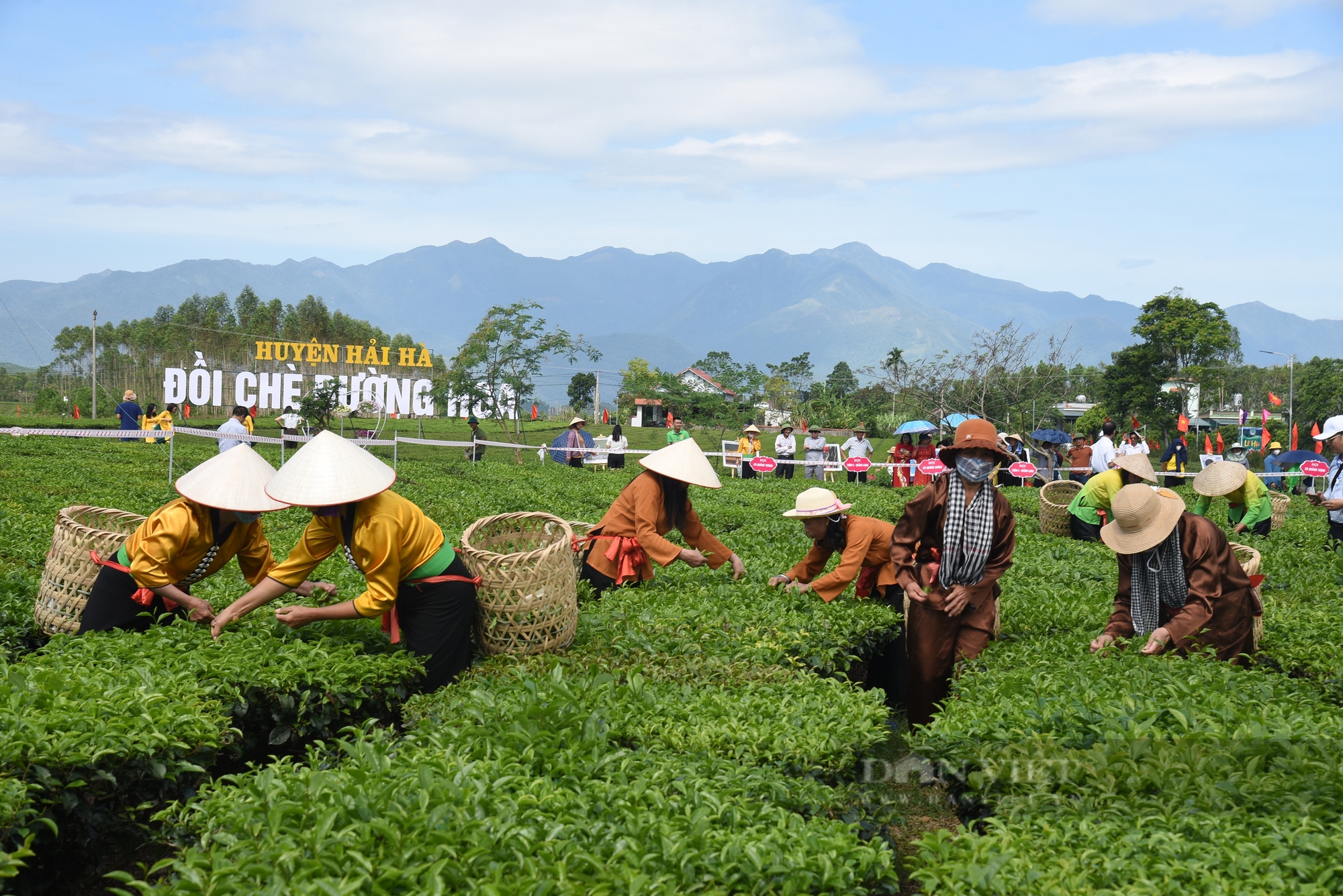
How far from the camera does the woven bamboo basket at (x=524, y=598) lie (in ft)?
16.5

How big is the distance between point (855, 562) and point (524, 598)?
233 centimetres

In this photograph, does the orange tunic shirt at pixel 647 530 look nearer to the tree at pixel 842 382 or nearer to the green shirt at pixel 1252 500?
the green shirt at pixel 1252 500

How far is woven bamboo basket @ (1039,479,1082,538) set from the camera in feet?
39.4

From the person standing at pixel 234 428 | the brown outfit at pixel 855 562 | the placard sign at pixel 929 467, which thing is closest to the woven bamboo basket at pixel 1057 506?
the brown outfit at pixel 855 562

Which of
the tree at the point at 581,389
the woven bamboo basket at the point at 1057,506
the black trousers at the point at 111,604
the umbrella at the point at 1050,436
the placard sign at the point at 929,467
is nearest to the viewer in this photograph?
the black trousers at the point at 111,604

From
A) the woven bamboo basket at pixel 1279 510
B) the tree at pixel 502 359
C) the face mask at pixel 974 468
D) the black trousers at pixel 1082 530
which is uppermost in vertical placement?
the tree at pixel 502 359

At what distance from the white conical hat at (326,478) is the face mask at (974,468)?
3164 mm

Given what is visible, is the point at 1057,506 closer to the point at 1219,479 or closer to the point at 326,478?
the point at 1219,479

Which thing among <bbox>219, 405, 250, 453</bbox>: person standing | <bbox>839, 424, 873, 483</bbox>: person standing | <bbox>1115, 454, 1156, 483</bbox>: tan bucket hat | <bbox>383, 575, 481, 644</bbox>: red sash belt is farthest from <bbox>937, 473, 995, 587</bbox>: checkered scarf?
<bbox>839, 424, 873, 483</bbox>: person standing

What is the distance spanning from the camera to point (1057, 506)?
39.4ft

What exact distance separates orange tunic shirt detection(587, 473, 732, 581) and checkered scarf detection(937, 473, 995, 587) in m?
1.71

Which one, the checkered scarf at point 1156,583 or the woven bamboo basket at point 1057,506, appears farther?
the woven bamboo basket at point 1057,506

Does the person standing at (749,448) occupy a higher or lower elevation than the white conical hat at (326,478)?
lower

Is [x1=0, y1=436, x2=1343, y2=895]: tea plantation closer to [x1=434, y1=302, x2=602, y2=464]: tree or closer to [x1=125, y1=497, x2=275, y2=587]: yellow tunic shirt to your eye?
[x1=125, y1=497, x2=275, y2=587]: yellow tunic shirt
